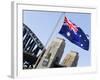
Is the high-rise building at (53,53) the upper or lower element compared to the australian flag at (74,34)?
lower

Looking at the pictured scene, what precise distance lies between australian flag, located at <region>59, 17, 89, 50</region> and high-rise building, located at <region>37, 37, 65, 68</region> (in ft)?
0.23

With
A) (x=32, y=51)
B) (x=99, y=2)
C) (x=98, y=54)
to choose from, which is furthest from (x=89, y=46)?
(x=32, y=51)

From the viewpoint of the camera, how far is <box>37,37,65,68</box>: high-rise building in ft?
6.39

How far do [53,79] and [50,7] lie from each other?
54 cm

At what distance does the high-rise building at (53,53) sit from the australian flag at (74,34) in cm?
7

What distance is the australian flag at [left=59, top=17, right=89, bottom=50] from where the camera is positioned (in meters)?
2.03

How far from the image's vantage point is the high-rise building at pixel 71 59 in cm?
203

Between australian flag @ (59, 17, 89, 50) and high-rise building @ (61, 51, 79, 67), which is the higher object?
australian flag @ (59, 17, 89, 50)

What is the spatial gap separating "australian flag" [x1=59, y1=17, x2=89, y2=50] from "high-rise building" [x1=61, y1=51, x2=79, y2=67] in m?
0.09

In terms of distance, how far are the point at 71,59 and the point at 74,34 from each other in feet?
0.66

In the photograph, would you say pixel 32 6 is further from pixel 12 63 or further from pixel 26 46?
pixel 12 63

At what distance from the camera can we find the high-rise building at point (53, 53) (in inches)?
76.7

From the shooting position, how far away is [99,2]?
6.96 ft
